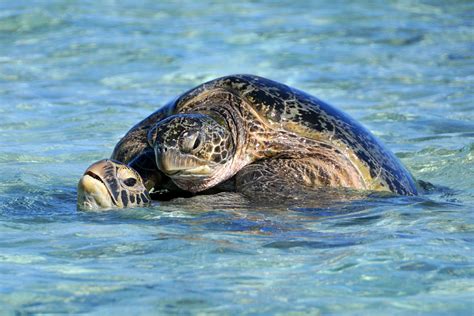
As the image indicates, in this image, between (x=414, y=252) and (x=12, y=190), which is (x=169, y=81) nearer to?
(x=12, y=190)

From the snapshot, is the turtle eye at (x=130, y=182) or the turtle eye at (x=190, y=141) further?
the turtle eye at (x=190, y=141)

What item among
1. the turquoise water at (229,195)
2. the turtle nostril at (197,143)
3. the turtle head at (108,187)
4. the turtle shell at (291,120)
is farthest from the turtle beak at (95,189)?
the turtle shell at (291,120)

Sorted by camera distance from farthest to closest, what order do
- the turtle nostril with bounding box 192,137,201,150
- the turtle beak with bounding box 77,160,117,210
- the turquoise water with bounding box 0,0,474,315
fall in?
the turtle nostril with bounding box 192,137,201,150, the turtle beak with bounding box 77,160,117,210, the turquoise water with bounding box 0,0,474,315

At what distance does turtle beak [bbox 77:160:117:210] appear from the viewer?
6.17 meters

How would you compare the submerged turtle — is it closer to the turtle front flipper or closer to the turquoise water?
the turtle front flipper

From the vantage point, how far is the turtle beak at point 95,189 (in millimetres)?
6168

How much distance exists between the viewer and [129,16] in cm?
1761

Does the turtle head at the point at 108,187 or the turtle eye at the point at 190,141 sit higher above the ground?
the turtle eye at the point at 190,141

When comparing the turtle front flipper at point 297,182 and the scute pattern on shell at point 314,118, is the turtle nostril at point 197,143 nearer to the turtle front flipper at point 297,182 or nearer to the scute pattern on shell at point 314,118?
the turtle front flipper at point 297,182

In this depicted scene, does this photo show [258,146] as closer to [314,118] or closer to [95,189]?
[314,118]

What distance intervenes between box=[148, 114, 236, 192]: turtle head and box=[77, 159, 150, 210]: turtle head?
0.28 metres

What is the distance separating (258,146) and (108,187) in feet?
4.62

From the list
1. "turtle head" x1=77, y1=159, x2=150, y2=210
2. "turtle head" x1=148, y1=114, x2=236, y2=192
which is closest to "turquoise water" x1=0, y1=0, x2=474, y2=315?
"turtle head" x1=77, y1=159, x2=150, y2=210

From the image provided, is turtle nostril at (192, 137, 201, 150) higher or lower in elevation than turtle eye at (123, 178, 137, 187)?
higher
